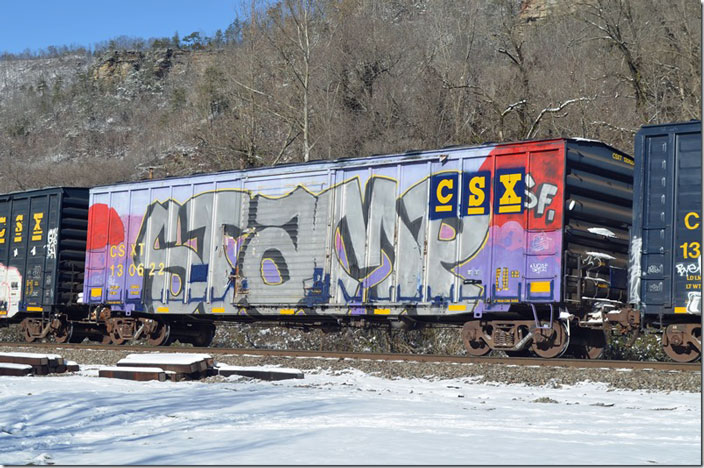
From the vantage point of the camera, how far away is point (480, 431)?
23.1 ft

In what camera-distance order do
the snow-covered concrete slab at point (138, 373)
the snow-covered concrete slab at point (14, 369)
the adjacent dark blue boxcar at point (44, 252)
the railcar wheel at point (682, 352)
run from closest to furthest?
the snow-covered concrete slab at point (138, 373) → the railcar wheel at point (682, 352) → the snow-covered concrete slab at point (14, 369) → the adjacent dark blue boxcar at point (44, 252)

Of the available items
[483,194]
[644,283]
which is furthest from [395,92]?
[644,283]

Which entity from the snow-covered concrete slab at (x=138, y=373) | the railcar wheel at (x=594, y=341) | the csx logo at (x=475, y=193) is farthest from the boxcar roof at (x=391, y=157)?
the snow-covered concrete slab at (x=138, y=373)

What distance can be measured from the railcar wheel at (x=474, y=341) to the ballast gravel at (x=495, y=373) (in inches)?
56.9

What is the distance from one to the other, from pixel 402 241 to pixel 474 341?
2159mm

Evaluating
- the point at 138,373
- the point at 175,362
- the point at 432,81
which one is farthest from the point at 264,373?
the point at 432,81

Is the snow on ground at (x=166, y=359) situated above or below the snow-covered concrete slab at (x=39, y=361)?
above

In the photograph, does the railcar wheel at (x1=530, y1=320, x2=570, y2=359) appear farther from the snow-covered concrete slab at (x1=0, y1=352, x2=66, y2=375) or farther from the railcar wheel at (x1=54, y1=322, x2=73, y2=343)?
the railcar wheel at (x1=54, y1=322, x2=73, y2=343)

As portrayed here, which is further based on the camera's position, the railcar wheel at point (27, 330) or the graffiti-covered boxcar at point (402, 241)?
the railcar wheel at point (27, 330)

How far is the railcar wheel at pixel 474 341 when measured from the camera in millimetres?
14156

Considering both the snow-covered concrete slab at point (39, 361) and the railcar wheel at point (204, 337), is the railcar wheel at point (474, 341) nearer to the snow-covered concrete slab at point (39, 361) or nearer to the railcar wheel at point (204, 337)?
the snow-covered concrete slab at point (39, 361)

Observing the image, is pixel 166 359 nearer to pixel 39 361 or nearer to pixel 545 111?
pixel 39 361

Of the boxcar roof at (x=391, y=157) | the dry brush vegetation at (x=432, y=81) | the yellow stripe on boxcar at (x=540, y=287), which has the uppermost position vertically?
the dry brush vegetation at (x=432, y=81)

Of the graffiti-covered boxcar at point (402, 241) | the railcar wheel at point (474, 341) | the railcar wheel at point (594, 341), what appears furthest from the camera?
the railcar wheel at point (594, 341)
